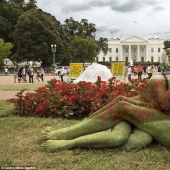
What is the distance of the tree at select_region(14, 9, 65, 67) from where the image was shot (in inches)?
1625

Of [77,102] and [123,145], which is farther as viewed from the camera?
[77,102]

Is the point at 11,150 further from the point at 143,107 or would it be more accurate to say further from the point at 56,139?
the point at 143,107

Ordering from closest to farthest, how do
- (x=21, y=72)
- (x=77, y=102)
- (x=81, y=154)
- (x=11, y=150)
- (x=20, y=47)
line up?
(x=81, y=154), (x=11, y=150), (x=77, y=102), (x=21, y=72), (x=20, y=47)

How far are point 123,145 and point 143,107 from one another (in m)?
0.51

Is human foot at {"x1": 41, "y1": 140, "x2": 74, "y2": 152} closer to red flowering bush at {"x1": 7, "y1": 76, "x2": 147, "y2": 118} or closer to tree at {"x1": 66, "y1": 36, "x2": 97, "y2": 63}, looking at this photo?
red flowering bush at {"x1": 7, "y1": 76, "x2": 147, "y2": 118}

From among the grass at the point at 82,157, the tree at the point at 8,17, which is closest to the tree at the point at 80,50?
the tree at the point at 8,17

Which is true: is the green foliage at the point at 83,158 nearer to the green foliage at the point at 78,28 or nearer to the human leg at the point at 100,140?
the human leg at the point at 100,140

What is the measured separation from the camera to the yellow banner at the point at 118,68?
16.5 meters

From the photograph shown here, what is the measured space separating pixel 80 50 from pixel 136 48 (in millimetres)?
44855

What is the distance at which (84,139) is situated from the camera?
3.31 metres

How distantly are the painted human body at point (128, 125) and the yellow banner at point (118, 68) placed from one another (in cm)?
1316

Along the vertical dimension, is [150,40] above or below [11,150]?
above

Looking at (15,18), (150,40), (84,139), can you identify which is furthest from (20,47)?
(150,40)

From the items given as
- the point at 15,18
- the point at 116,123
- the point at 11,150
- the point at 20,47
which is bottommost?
the point at 11,150
